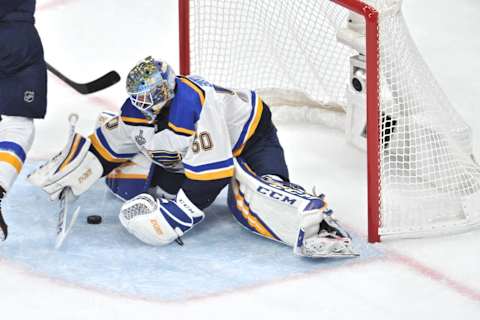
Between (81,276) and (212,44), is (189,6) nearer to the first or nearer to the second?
(212,44)

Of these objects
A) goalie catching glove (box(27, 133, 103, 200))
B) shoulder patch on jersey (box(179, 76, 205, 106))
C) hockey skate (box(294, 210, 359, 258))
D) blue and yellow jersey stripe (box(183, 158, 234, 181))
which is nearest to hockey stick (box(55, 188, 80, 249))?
goalie catching glove (box(27, 133, 103, 200))

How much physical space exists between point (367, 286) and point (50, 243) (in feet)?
3.09

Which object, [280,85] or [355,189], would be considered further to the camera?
[280,85]

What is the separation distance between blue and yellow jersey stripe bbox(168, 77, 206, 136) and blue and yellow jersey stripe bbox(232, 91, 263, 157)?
0.22 m

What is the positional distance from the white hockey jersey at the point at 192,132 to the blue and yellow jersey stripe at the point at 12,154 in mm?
272

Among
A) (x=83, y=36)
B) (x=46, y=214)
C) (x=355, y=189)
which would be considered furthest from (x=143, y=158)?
(x=83, y=36)

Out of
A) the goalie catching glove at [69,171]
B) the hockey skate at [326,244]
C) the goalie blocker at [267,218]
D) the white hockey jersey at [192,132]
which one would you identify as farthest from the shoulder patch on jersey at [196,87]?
the hockey skate at [326,244]

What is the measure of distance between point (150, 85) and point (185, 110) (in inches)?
5.3

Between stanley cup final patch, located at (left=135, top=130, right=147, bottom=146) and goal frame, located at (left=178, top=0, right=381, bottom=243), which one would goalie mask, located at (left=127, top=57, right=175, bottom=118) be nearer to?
stanley cup final patch, located at (left=135, top=130, right=147, bottom=146)

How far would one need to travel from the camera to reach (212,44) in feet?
14.6

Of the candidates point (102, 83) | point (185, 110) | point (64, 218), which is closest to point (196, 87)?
point (185, 110)

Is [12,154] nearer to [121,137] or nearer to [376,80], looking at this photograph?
[121,137]

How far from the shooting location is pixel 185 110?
358 centimetres

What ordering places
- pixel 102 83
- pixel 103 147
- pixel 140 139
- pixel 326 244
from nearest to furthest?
1. pixel 326 244
2. pixel 140 139
3. pixel 103 147
4. pixel 102 83
